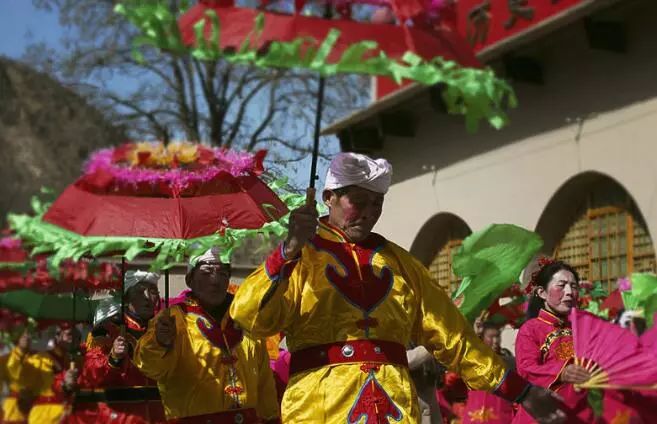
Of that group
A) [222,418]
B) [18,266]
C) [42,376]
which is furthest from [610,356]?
[42,376]

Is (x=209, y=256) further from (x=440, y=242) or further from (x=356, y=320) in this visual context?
(x=440, y=242)

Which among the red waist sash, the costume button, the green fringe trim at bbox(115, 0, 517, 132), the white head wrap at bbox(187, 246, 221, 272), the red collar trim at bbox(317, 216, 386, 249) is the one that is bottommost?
the red waist sash

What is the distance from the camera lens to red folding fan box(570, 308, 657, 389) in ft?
16.2

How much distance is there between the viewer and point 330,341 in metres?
4.55

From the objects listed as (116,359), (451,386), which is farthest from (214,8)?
(451,386)

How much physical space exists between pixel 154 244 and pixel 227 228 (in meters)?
0.37

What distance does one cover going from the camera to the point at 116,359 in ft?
22.2

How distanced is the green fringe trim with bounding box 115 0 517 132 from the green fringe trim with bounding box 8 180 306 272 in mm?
2241

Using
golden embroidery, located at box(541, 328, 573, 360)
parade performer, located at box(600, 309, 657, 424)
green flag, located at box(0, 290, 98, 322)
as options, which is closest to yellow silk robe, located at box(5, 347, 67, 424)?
green flag, located at box(0, 290, 98, 322)

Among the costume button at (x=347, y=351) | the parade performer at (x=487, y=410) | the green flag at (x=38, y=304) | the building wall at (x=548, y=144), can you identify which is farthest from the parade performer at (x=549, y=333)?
the building wall at (x=548, y=144)

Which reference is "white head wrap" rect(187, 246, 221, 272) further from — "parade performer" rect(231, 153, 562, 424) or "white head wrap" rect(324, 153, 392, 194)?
"white head wrap" rect(324, 153, 392, 194)

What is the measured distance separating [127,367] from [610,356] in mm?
3156

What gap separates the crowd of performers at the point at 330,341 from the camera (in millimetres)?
4492

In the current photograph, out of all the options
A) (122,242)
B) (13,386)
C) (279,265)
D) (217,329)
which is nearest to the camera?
(279,265)
